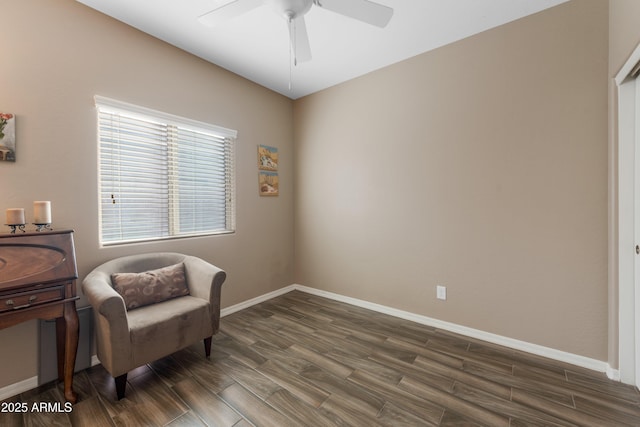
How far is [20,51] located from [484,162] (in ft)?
12.3

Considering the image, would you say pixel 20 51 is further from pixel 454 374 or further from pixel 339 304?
pixel 454 374

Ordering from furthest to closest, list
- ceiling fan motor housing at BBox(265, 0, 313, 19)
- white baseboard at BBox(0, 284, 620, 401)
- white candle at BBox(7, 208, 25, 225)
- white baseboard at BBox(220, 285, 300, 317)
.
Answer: white baseboard at BBox(220, 285, 300, 317)
white baseboard at BBox(0, 284, 620, 401)
white candle at BBox(7, 208, 25, 225)
ceiling fan motor housing at BBox(265, 0, 313, 19)

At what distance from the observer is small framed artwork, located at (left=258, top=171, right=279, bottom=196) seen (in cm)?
351

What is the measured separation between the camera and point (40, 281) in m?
1.58

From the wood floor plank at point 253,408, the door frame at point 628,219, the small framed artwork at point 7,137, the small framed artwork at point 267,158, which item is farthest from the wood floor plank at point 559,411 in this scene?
the small framed artwork at point 7,137

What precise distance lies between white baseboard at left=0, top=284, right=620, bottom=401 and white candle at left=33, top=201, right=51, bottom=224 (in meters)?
1.14

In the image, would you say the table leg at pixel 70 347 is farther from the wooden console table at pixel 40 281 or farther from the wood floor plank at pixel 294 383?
the wood floor plank at pixel 294 383

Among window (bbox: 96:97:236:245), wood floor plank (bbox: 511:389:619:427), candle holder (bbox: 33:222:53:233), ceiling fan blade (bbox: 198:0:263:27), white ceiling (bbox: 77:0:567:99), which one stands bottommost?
wood floor plank (bbox: 511:389:619:427)

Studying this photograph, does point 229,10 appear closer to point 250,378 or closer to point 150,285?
point 150,285

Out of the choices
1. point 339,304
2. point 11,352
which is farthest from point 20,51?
point 339,304

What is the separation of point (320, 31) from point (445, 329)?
124 inches

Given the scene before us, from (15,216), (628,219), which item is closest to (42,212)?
(15,216)

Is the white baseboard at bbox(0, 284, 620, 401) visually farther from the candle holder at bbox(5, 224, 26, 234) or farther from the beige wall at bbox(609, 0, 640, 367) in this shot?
the candle holder at bbox(5, 224, 26, 234)

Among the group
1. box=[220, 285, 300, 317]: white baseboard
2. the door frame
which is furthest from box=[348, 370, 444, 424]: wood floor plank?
box=[220, 285, 300, 317]: white baseboard
